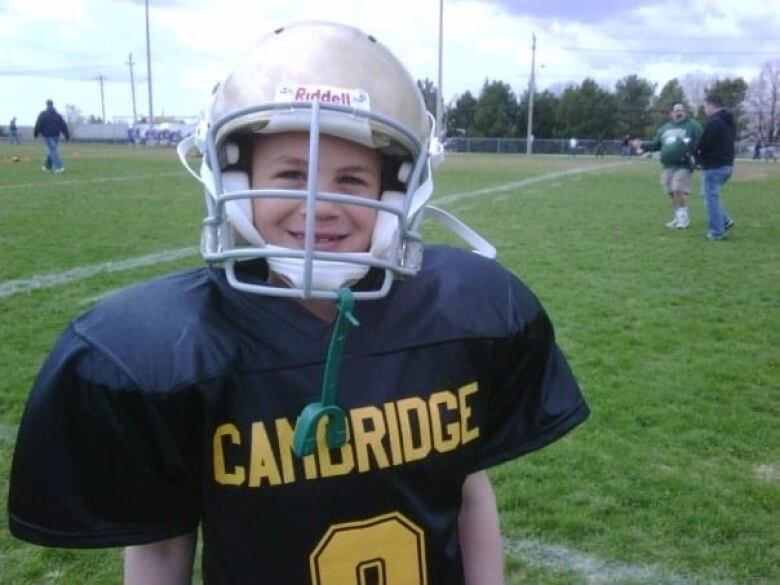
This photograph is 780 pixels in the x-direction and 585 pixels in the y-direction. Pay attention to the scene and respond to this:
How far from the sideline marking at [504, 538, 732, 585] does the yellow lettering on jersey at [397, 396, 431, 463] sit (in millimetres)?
1623

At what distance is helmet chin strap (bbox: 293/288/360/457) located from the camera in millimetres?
1179

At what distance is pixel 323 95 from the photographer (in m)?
1.28

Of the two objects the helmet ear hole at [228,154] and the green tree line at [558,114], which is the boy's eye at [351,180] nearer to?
the helmet ear hole at [228,154]

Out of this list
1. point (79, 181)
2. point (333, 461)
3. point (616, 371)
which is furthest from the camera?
point (79, 181)

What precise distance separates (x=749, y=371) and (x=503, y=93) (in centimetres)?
6502

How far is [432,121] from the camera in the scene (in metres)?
1.55

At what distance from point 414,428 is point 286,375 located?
22 centimetres

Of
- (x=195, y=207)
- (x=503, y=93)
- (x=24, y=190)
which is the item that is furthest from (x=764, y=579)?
(x=503, y=93)

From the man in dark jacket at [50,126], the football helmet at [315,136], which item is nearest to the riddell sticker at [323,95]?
the football helmet at [315,136]

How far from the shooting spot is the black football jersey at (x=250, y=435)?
1.22 m

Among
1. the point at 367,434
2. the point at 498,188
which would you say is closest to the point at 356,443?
the point at 367,434

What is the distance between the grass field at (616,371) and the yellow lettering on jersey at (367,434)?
5.21 feet

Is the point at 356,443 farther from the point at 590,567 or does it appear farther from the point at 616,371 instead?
the point at 616,371

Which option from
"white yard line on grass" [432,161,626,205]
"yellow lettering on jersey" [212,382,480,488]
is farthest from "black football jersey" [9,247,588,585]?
"white yard line on grass" [432,161,626,205]
